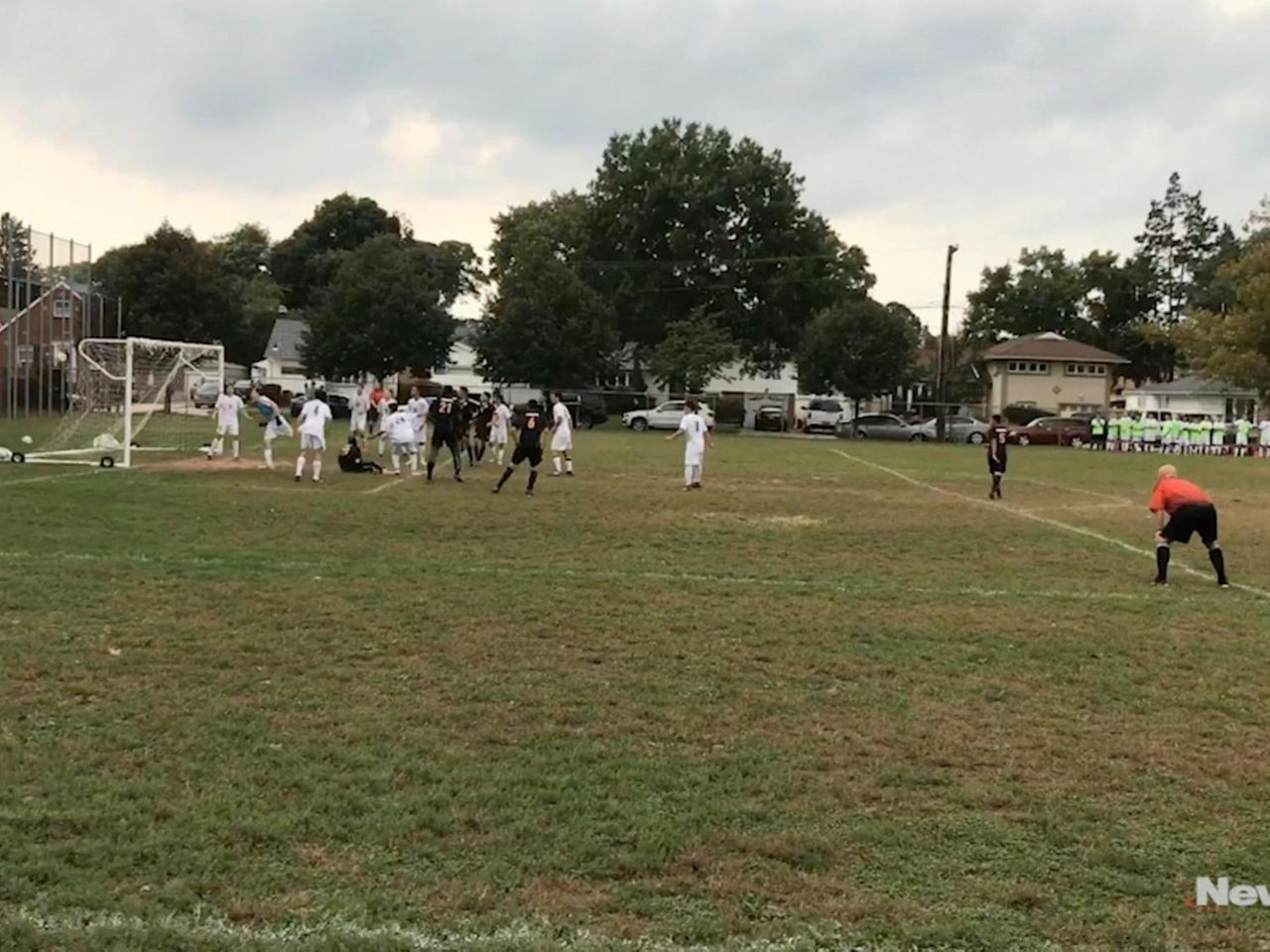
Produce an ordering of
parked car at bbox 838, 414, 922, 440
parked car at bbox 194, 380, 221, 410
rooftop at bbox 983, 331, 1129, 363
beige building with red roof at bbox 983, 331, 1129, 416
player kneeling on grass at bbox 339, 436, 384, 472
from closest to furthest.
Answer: player kneeling on grass at bbox 339, 436, 384, 472 < parked car at bbox 194, 380, 221, 410 < parked car at bbox 838, 414, 922, 440 < rooftop at bbox 983, 331, 1129, 363 < beige building with red roof at bbox 983, 331, 1129, 416

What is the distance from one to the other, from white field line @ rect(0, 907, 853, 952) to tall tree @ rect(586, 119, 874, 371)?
63.0m

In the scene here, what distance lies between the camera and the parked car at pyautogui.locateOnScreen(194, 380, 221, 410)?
103 ft

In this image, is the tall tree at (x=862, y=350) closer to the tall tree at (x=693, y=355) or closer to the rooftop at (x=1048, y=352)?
the tall tree at (x=693, y=355)

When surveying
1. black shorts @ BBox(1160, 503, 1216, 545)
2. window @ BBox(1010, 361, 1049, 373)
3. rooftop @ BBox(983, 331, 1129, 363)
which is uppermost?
rooftop @ BBox(983, 331, 1129, 363)

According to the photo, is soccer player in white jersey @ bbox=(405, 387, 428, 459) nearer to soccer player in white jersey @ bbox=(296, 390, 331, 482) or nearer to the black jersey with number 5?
soccer player in white jersey @ bbox=(296, 390, 331, 482)

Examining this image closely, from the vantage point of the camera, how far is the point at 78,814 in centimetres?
475

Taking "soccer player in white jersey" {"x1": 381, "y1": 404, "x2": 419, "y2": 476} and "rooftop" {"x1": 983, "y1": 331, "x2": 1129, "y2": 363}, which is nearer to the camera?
"soccer player in white jersey" {"x1": 381, "y1": 404, "x2": 419, "y2": 476}

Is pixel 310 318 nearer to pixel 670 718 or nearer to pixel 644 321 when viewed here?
pixel 644 321

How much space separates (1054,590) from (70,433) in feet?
67.7

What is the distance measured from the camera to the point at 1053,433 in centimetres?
5091

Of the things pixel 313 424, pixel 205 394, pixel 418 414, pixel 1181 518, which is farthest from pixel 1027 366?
pixel 1181 518

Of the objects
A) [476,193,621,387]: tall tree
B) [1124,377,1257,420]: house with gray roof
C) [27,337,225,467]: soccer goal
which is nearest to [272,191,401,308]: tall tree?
[476,193,621,387]: tall tree

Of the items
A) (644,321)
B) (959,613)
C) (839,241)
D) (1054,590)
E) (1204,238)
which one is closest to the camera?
(959,613)

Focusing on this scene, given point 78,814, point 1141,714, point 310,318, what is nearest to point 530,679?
point 78,814
